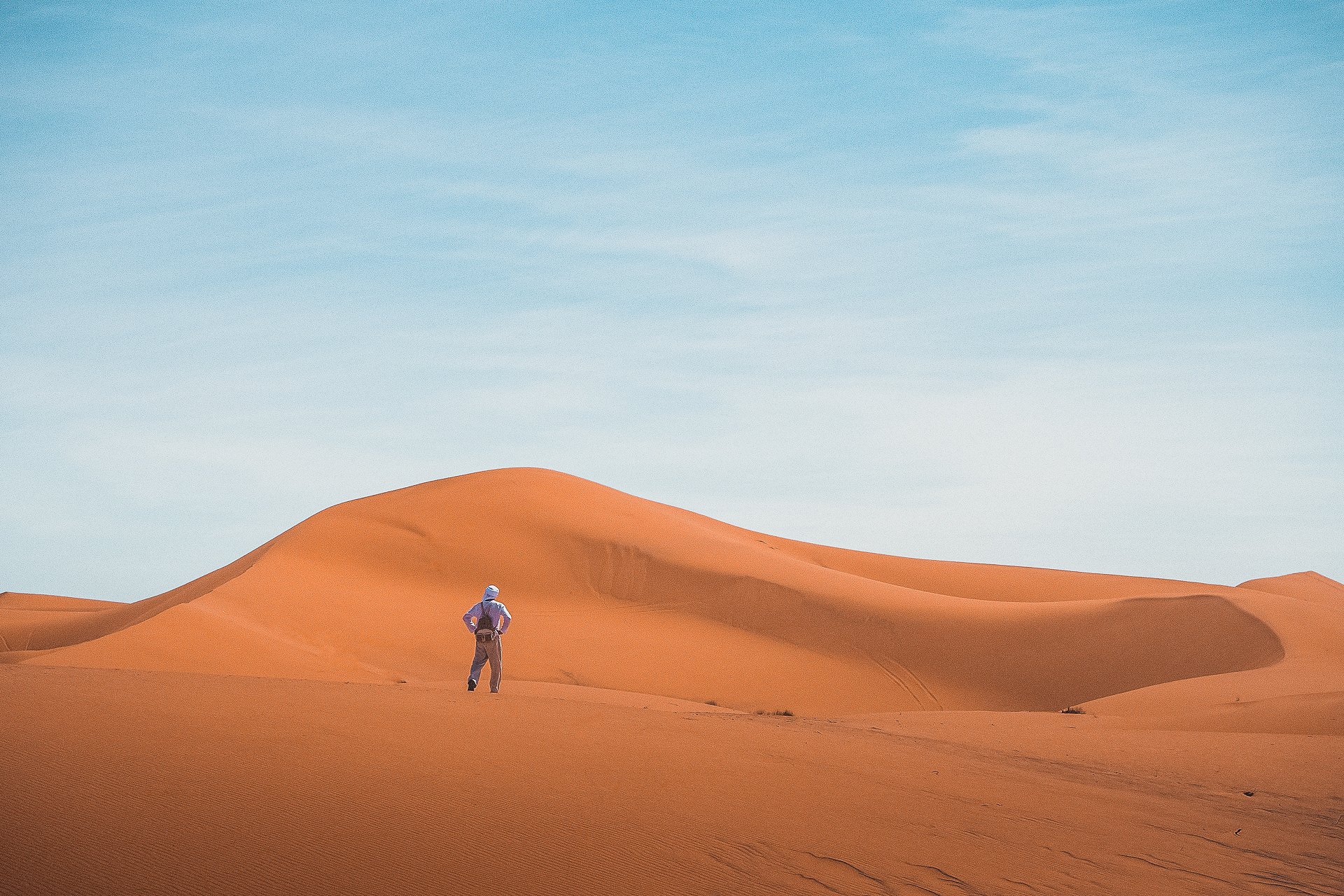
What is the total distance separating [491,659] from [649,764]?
6.27 meters

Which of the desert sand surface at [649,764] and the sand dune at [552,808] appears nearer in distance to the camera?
the sand dune at [552,808]

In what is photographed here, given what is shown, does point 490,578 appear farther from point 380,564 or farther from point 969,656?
point 969,656

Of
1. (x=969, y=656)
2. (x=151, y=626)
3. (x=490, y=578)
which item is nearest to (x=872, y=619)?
(x=969, y=656)

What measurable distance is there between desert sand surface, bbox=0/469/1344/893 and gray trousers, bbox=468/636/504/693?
5.22 ft

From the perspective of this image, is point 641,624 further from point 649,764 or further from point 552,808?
point 552,808

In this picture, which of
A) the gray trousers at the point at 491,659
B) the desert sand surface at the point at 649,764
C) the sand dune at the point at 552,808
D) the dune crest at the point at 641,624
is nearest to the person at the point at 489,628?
the gray trousers at the point at 491,659

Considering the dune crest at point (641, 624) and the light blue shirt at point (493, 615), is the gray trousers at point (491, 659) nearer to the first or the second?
the light blue shirt at point (493, 615)

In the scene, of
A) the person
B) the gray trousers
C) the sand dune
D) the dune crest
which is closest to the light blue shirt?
the person

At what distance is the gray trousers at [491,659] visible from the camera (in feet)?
47.1

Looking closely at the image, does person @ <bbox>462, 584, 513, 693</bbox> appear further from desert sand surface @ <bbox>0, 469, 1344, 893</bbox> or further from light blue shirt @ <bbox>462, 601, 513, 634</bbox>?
desert sand surface @ <bbox>0, 469, 1344, 893</bbox>

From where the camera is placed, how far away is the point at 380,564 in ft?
102

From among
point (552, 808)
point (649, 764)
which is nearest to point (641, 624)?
point (649, 764)

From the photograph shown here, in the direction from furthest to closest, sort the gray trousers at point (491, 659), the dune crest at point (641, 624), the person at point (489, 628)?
the dune crest at point (641, 624), the gray trousers at point (491, 659), the person at point (489, 628)

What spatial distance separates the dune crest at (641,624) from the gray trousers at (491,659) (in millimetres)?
7319
